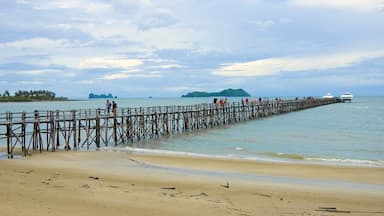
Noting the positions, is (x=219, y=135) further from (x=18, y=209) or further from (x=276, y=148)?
(x=18, y=209)

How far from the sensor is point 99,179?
1349 centimetres

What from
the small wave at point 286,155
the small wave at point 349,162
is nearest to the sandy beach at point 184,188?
the small wave at point 349,162

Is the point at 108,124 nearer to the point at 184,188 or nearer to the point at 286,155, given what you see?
the point at 286,155

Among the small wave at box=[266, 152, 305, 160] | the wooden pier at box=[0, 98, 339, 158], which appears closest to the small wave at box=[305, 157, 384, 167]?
the small wave at box=[266, 152, 305, 160]

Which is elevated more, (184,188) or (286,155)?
(184,188)

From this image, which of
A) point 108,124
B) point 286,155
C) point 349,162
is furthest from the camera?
point 108,124

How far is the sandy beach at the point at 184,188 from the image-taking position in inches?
368

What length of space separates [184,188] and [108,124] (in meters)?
24.8

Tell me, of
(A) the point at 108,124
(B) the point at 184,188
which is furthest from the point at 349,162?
(A) the point at 108,124

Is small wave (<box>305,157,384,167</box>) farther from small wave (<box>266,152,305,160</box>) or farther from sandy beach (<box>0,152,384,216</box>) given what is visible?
sandy beach (<box>0,152,384,216</box>)

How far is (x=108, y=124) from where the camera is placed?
1420 inches

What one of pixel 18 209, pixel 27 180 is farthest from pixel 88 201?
pixel 27 180

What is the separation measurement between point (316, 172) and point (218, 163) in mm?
3988

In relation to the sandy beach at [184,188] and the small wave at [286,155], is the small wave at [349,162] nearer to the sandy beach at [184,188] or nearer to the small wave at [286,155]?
the small wave at [286,155]
